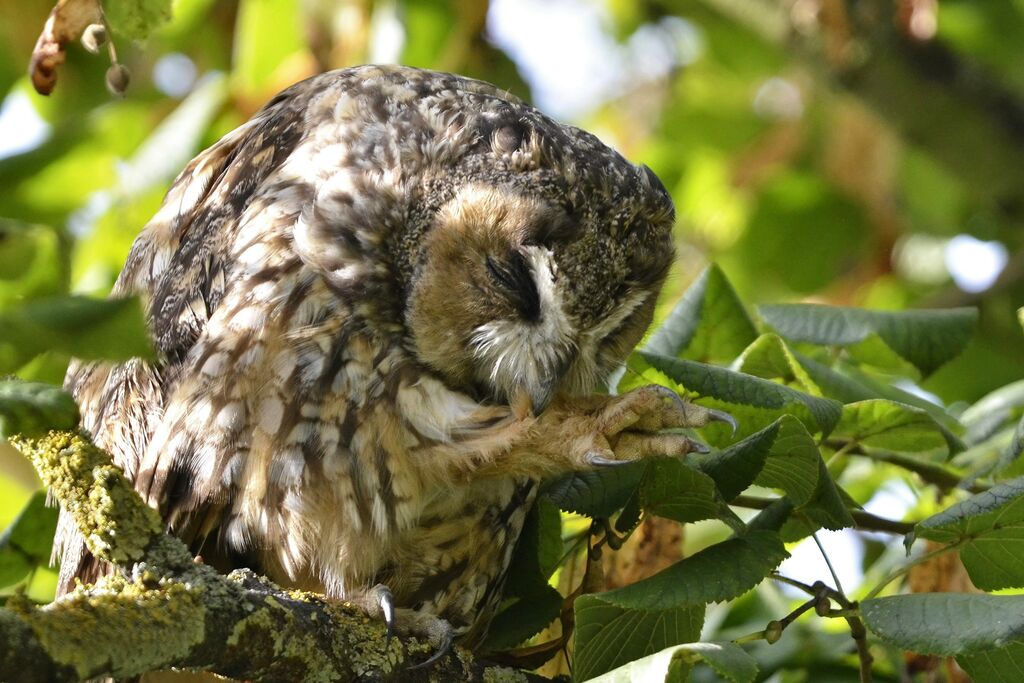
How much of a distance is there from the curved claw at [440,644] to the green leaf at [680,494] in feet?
1.43

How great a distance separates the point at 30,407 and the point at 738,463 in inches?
43.5

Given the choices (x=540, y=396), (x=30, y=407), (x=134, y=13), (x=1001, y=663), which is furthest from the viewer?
(x=540, y=396)

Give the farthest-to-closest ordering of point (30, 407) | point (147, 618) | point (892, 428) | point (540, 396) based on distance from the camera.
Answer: point (540, 396)
point (892, 428)
point (147, 618)
point (30, 407)

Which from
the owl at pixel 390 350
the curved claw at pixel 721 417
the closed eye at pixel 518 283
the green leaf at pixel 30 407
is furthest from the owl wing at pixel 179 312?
the curved claw at pixel 721 417

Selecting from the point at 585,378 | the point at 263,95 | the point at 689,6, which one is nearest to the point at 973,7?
the point at 689,6

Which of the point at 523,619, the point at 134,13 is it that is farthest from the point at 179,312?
the point at 523,619

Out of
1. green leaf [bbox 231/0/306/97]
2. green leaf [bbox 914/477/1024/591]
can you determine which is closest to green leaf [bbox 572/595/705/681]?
green leaf [bbox 914/477/1024/591]

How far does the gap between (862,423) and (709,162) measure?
324 cm

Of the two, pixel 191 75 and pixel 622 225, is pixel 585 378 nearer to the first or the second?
pixel 622 225

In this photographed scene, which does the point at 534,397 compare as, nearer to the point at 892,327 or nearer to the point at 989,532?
the point at 892,327

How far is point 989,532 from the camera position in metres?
2.15

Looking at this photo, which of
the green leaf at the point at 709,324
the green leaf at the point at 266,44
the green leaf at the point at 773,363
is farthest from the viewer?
the green leaf at the point at 266,44

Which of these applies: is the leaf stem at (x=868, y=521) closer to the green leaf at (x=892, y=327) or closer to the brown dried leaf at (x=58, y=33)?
the green leaf at (x=892, y=327)

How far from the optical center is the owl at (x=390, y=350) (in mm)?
2527
